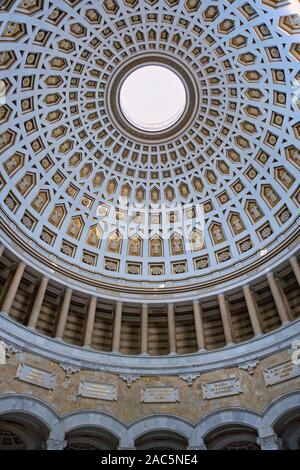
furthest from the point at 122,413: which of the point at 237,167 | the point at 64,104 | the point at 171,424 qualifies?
the point at 64,104

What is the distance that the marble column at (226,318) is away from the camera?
21109 mm

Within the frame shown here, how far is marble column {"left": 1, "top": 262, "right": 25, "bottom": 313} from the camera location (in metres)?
19.6

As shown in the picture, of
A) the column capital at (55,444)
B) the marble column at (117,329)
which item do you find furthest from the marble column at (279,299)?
the column capital at (55,444)

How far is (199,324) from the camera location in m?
22.4

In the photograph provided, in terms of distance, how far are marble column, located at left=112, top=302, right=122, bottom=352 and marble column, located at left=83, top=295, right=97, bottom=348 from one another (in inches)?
47.7

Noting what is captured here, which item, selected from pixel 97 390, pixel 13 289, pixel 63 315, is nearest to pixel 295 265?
pixel 97 390

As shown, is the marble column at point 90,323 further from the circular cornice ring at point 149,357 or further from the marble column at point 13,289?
the marble column at point 13,289

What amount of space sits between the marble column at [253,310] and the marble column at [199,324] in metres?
2.68

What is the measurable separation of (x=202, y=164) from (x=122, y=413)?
1552 centimetres

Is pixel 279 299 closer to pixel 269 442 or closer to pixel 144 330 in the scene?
pixel 269 442

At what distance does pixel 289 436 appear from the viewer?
58.1 ft

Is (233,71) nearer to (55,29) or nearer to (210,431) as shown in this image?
(55,29)

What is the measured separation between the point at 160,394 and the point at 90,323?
524 centimetres

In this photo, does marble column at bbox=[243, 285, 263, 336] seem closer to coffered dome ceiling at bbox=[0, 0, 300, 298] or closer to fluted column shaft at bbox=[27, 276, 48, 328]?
coffered dome ceiling at bbox=[0, 0, 300, 298]
